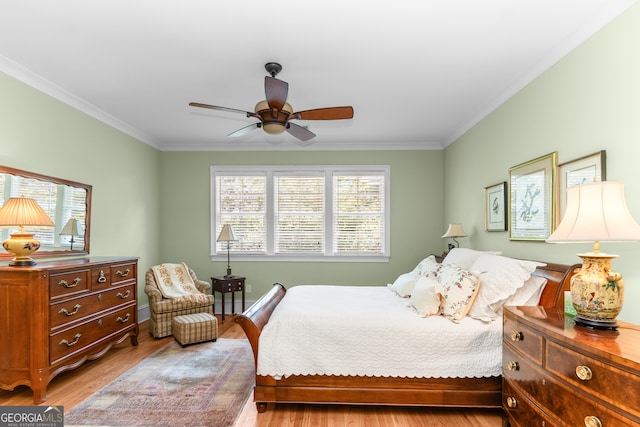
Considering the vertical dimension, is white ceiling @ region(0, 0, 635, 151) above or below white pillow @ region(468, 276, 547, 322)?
above

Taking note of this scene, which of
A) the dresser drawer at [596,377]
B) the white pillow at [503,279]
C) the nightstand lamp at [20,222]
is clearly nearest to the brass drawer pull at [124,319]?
the nightstand lamp at [20,222]

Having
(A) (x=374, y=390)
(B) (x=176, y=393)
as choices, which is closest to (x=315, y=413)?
(A) (x=374, y=390)

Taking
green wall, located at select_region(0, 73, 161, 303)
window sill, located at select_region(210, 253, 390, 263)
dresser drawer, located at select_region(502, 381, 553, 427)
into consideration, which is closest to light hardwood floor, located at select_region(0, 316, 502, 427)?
dresser drawer, located at select_region(502, 381, 553, 427)

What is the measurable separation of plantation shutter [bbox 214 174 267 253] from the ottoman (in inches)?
62.2

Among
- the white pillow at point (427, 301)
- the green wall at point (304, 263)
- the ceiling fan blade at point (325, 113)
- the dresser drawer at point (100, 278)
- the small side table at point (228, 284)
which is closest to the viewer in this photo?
the white pillow at point (427, 301)

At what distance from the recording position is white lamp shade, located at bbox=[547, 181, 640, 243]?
1536 millimetres

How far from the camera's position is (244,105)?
3.81m

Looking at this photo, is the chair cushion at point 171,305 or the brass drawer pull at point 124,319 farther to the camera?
the chair cushion at point 171,305

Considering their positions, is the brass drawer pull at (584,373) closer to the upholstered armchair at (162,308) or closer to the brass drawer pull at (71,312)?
the brass drawer pull at (71,312)

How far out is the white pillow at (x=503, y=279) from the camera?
2521 mm

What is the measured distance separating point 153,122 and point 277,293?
A: 2756 mm

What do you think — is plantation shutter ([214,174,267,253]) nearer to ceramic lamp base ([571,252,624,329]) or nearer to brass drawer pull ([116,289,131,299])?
brass drawer pull ([116,289,131,299])

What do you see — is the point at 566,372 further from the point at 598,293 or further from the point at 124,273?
the point at 124,273

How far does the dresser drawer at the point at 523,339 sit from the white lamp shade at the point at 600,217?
1.66ft
